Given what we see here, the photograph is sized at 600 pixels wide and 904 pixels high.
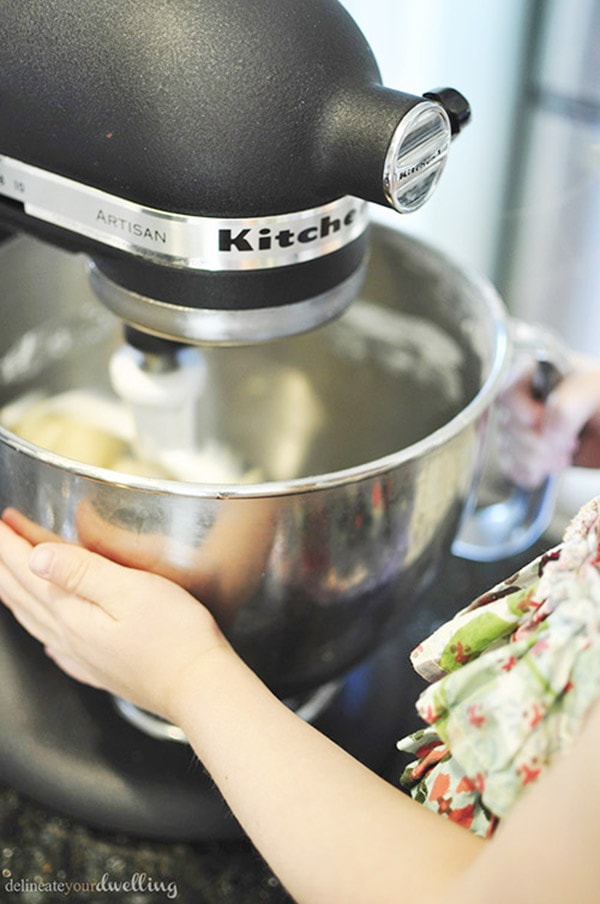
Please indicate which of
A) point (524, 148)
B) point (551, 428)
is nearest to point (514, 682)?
point (551, 428)

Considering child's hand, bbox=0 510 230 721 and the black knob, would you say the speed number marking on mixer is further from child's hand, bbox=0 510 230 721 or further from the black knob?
child's hand, bbox=0 510 230 721

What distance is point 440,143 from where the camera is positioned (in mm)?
546

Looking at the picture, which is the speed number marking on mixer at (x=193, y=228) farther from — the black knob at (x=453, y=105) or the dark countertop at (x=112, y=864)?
the dark countertop at (x=112, y=864)

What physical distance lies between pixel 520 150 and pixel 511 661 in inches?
33.4

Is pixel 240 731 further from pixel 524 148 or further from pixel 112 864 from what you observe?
pixel 524 148

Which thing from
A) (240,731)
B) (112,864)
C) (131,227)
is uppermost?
(131,227)

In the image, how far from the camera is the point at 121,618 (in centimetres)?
A: 59

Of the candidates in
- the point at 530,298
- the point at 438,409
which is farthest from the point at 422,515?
the point at 530,298

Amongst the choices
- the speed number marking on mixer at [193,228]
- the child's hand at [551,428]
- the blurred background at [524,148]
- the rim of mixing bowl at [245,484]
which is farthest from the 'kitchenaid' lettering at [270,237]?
the blurred background at [524,148]

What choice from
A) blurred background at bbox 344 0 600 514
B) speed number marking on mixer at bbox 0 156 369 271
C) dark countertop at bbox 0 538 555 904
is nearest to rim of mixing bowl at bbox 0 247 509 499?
speed number marking on mixer at bbox 0 156 369 271

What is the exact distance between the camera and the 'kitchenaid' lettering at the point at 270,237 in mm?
539

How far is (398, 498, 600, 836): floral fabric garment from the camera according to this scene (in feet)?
1.48

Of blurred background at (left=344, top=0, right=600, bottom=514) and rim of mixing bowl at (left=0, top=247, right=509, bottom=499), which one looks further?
blurred background at (left=344, top=0, right=600, bottom=514)

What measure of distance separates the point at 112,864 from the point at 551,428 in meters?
0.41
